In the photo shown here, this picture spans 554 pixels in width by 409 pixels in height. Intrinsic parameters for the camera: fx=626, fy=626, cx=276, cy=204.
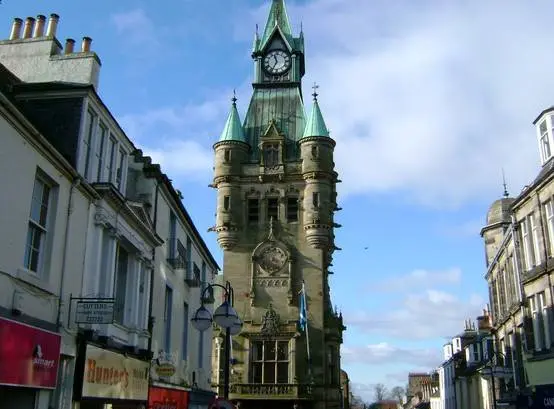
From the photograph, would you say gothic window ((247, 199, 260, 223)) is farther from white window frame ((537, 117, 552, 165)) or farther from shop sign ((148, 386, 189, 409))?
white window frame ((537, 117, 552, 165))

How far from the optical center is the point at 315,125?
5203 centimetres

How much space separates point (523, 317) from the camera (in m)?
24.9

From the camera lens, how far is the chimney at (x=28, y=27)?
63.2 feet

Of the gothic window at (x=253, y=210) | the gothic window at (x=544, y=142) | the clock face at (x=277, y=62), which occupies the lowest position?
the gothic window at (x=544, y=142)

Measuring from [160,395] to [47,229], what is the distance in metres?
9.25

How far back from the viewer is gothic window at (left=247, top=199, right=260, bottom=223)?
5050cm

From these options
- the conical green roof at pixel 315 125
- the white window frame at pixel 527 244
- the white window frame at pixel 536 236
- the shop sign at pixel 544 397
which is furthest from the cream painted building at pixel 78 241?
the conical green roof at pixel 315 125

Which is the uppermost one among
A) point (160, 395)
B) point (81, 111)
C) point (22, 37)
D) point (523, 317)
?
point (22, 37)

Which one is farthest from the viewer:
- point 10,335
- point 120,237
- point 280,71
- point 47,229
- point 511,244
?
point 280,71

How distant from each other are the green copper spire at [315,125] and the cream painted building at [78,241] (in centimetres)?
2980

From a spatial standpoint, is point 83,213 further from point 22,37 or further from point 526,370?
point 526,370

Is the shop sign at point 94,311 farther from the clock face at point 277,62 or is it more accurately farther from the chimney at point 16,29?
the clock face at point 277,62

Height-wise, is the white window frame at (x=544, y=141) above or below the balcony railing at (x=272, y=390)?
above

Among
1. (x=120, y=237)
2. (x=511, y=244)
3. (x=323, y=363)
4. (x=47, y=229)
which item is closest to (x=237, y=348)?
(x=323, y=363)
